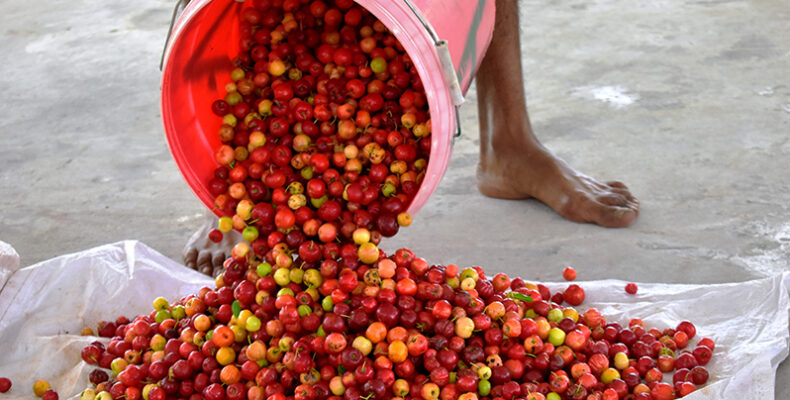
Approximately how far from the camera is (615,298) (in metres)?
2.25

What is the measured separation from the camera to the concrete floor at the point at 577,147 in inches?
103

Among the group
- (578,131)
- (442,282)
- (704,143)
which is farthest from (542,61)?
(442,282)

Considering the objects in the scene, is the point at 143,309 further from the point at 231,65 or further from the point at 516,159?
the point at 516,159

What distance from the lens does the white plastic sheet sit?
1.94m

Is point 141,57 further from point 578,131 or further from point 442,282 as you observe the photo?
point 442,282

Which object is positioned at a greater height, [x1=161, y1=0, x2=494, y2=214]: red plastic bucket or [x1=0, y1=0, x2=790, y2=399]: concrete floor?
[x1=161, y1=0, x2=494, y2=214]: red plastic bucket

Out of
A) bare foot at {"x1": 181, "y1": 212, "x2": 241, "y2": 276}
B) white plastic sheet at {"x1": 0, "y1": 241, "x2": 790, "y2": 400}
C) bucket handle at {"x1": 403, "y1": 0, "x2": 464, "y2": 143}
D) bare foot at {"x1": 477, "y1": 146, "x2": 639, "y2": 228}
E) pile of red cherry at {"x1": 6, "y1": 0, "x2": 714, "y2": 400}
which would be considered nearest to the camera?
bucket handle at {"x1": 403, "y1": 0, "x2": 464, "y2": 143}

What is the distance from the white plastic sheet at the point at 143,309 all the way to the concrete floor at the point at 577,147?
0.42 feet

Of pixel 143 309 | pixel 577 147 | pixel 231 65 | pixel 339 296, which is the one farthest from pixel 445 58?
pixel 577 147

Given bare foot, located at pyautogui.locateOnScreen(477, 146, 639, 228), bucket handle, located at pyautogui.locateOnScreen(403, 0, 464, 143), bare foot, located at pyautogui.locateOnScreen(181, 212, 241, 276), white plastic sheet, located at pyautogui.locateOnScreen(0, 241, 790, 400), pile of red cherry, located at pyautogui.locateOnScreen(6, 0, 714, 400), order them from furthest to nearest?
1. bare foot, located at pyautogui.locateOnScreen(477, 146, 639, 228)
2. bare foot, located at pyautogui.locateOnScreen(181, 212, 241, 276)
3. white plastic sheet, located at pyautogui.locateOnScreen(0, 241, 790, 400)
4. pile of red cherry, located at pyautogui.locateOnScreen(6, 0, 714, 400)
5. bucket handle, located at pyautogui.locateOnScreen(403, 0, 464, 143)

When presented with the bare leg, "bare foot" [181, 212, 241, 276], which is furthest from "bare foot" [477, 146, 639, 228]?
"bare foot" [181, 212, 241, 276]

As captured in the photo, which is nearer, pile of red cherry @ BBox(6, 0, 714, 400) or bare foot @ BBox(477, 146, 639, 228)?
pile of red cherry @ BBox(6, 0, 714, 400)

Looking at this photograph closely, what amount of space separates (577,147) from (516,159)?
0.50m

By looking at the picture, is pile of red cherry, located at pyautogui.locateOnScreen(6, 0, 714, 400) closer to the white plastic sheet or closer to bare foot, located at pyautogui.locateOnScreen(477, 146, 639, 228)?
the white plastic sheet
